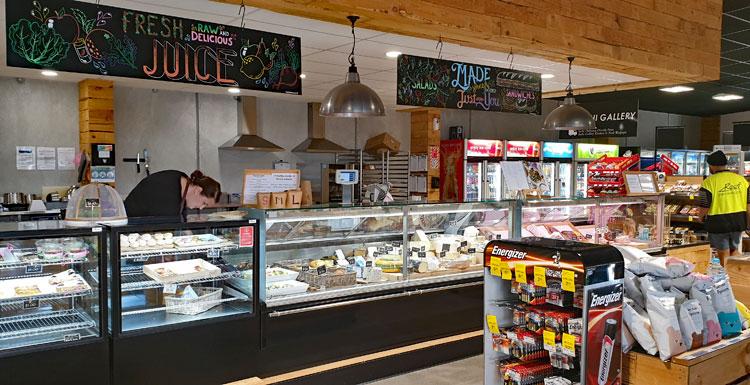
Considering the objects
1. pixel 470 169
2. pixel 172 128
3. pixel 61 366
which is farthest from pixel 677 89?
pixel 61 366

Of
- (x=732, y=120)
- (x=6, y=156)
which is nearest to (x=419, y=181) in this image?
(x=6, y=156)

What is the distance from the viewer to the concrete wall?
301 inches

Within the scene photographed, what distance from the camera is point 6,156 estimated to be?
→ 7.57 m

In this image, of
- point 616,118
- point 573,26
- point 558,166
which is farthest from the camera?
point 558,166

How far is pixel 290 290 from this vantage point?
13.3 ft

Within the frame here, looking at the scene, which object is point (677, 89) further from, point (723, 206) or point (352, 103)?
point (352, 103)

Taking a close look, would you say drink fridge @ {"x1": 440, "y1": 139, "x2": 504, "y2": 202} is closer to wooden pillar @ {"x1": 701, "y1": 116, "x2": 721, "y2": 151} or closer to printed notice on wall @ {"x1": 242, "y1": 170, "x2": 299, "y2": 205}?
printed notice on wall @ {"x1": 242, "y1": 170, "x2": 299, "y2": 205}

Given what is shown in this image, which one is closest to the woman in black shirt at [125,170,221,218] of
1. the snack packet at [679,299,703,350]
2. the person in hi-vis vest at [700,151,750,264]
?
the snack packet at [679,299,703,350]

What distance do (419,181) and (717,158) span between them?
194 inches

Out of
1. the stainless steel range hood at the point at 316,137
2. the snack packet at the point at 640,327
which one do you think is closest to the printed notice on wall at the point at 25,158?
the stainless steel range hood at the point at 316,137

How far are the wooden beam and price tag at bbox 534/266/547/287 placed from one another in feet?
7.15

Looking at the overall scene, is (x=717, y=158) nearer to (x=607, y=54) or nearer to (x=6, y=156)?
(x=607, y=54)

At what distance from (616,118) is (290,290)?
6402mm

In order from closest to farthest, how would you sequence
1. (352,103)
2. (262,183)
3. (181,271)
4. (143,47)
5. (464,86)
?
(143,47)
(181,271)
(352,103)
(262,183)
(464,86)
